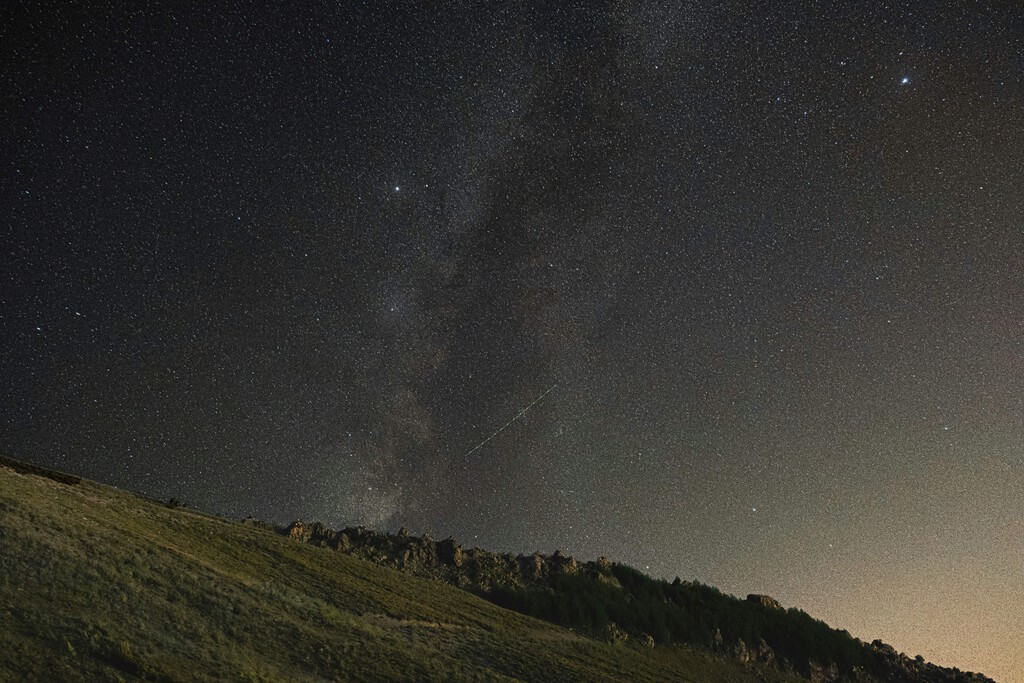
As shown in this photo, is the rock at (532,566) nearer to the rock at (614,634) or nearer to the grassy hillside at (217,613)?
the rock at (614,634)

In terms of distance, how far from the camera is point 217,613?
2320cm

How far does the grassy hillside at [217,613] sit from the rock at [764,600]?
23.0 metres

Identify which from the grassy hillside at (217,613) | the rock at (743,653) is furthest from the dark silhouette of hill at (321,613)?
the rock at (743,653)

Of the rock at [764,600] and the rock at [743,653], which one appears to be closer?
the rock at [743,653]

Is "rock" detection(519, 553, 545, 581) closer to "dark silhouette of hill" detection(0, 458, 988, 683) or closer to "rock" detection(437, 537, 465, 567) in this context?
"dark silhouette of hill" detection(0, 458, 988, 683)

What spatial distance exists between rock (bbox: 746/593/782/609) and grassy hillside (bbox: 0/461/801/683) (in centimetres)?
2303

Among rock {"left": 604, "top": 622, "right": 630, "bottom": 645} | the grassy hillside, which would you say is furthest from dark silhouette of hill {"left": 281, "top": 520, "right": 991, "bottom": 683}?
the grassy hillside

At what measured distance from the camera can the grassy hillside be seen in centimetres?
1812

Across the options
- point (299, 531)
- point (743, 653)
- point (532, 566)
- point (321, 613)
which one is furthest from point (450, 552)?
point (321, 613)

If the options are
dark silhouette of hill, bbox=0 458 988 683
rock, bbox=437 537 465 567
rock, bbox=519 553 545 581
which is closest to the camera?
dark silhouette of hill, bbox=0 458 988 683

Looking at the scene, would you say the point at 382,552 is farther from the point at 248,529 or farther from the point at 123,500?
the point at 123,500

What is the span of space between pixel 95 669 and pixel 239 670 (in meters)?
3.59

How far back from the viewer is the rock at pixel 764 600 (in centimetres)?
6222

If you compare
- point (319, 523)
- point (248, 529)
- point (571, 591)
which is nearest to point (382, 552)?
point (319, 523)
